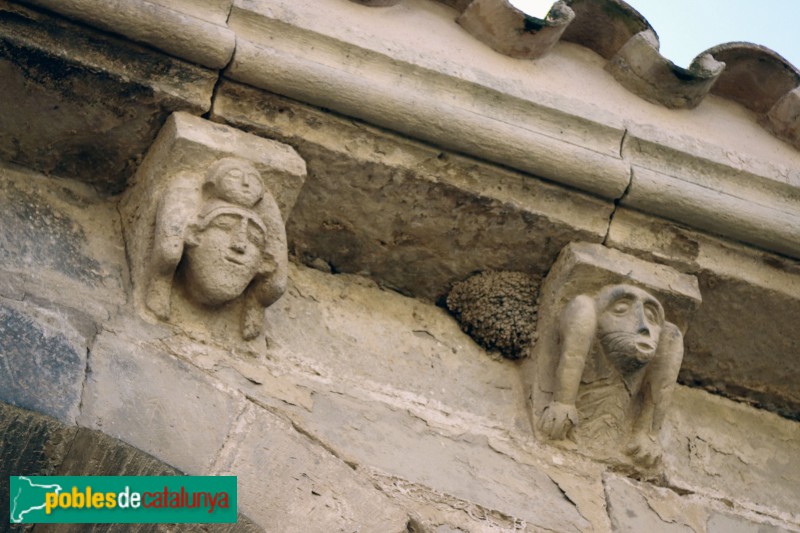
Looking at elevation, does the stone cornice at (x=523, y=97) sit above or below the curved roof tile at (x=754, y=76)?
below

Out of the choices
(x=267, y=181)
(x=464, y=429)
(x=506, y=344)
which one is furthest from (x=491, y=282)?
(x=267, y=181)

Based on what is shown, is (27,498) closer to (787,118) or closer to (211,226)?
(211,226)

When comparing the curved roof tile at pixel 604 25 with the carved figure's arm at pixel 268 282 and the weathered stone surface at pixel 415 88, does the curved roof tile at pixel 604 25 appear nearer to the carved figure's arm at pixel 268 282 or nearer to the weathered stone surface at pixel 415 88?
the weathered stone surface at pixel 415 88

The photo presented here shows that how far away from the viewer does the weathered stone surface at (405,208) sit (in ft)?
12.9

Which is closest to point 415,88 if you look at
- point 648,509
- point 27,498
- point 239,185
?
point 239,185

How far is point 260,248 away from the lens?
145 inches

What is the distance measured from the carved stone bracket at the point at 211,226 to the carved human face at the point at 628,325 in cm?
89

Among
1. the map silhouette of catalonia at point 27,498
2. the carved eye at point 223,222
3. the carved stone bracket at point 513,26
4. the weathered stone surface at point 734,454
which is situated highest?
the carved stone bracket at point 513,26

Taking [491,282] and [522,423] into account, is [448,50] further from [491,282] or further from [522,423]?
[522,423]

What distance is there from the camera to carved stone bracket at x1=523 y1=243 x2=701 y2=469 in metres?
3.93

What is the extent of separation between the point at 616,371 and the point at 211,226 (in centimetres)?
116

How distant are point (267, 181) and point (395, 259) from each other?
0.51 meters

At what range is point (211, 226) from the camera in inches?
143

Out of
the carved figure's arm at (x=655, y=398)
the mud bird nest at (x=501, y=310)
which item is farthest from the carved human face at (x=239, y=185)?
the carved figure's arm at (x=655, y=398)
